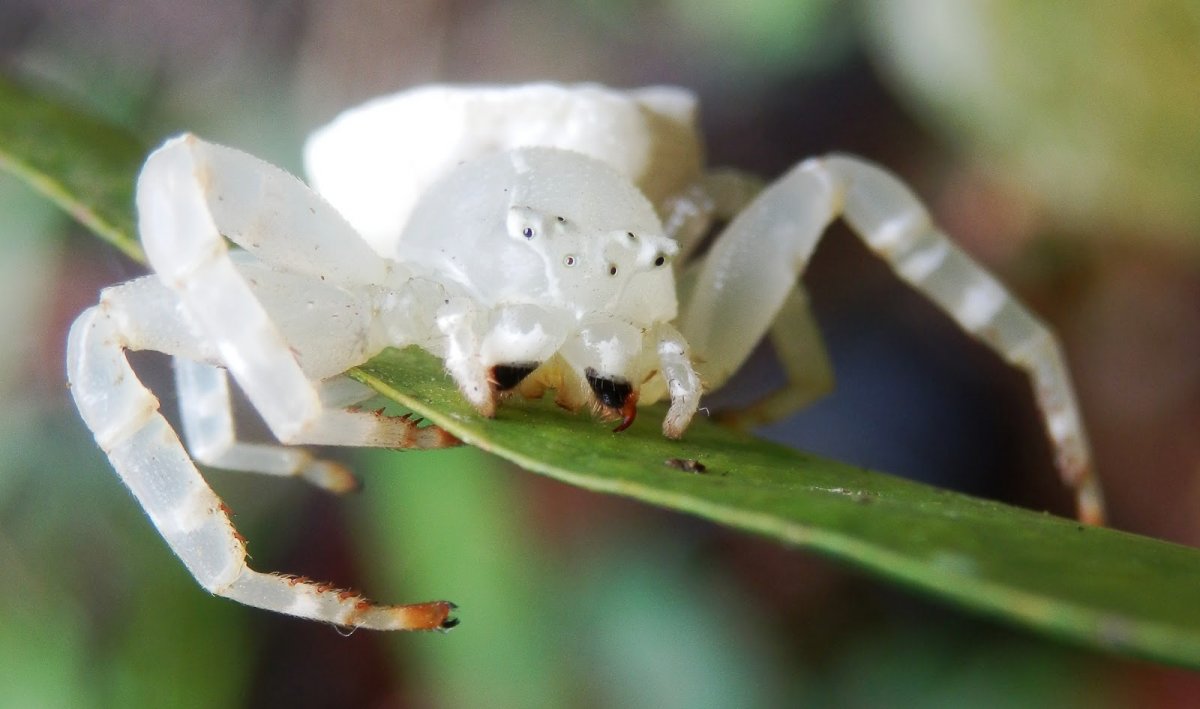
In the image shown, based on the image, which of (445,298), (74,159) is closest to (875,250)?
(445,298)

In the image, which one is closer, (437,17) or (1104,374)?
(1104,374)

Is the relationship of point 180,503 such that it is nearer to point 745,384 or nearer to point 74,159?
point 74,159

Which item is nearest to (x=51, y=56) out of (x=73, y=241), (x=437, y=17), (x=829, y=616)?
(x=73, y=241)

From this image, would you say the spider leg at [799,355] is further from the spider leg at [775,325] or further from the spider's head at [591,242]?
the spider's head at [591,242]

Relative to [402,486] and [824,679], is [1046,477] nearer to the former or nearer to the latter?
[824,679]

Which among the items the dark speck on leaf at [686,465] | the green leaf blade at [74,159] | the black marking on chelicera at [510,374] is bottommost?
the black marking on chelicera at [510,374]

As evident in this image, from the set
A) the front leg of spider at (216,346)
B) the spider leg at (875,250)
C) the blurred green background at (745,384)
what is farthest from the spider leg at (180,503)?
the blurred green background at (745,384)

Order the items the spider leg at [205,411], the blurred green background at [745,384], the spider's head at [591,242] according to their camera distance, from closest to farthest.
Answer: the spider's head at [591,242] → the spider leg at [205,411] → the blurred green background at [745,384]
